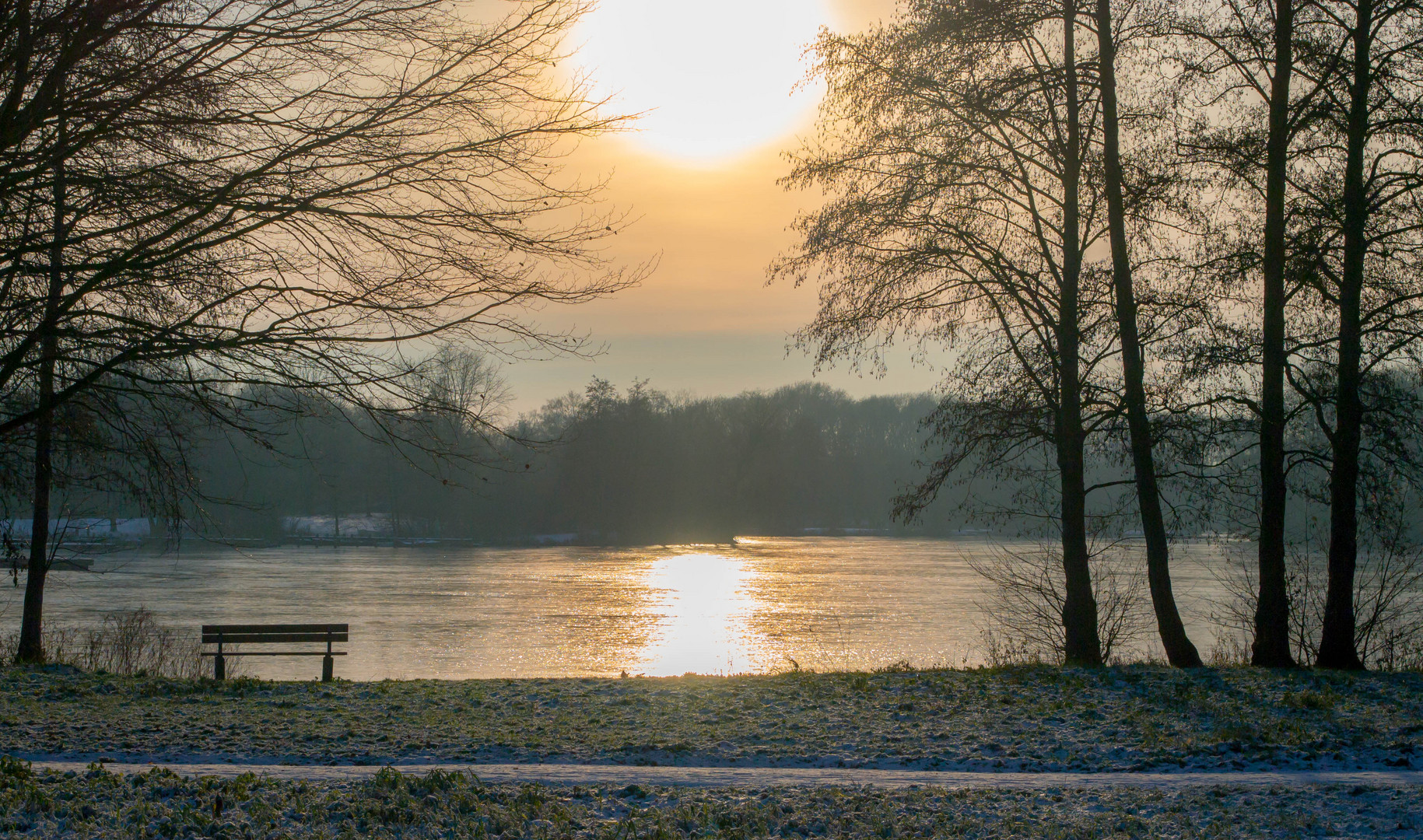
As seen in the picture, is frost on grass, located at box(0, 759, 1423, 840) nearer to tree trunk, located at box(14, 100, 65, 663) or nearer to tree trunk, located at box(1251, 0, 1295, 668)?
tree trunk, located at box(14, 100, 65, 663)

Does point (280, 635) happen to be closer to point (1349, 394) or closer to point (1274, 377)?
point (1274, 377)

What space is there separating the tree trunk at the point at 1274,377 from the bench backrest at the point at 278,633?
13028mm

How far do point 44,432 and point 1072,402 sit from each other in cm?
1203

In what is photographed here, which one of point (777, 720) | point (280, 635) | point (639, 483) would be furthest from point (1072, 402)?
point (639, 483)

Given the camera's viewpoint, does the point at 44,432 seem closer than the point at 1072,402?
Yes

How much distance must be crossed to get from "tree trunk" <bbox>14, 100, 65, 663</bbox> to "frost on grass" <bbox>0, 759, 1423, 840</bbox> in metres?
2.19

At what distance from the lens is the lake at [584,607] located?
879 inches

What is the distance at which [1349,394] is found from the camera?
40.4 ft

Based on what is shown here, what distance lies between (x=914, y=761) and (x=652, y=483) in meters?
71.6

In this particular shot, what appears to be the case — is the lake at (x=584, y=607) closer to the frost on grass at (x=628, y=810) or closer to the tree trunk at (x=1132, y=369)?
the tree trunk at (x=1132, y=369)

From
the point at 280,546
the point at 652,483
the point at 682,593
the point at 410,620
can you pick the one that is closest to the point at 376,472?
the point at 280,546

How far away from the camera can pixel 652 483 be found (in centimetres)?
7931

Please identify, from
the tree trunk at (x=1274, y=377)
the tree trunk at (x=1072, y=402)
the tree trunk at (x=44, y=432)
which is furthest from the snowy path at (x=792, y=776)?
the tree trunk at (x=1072, y=402)

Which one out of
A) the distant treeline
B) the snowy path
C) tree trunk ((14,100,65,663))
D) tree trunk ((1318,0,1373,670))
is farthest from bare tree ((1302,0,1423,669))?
the distant treeline
